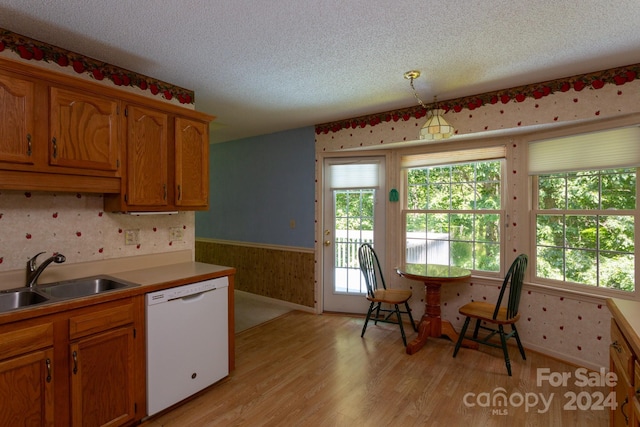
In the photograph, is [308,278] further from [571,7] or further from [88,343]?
[571,7]

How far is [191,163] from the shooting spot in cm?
256

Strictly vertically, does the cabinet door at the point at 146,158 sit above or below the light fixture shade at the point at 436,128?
below

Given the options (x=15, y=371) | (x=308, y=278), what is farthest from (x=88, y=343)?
(x=308, y=278)

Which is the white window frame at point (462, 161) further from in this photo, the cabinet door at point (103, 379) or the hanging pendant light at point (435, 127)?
the cabinet door at point (103, 379)

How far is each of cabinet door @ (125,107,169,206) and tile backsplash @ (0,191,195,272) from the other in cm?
32

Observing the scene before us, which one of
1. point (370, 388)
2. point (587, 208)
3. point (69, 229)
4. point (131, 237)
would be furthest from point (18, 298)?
point (587, 208)

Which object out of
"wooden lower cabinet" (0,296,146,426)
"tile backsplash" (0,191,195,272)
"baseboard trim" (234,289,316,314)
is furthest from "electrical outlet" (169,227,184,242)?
"baseboard trim" (234,289,316,314)

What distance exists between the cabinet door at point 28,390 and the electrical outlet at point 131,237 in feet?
3.25

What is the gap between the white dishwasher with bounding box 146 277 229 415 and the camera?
6.55ft

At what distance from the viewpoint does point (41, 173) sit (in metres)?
1.84

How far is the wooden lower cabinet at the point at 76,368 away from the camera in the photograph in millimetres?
1511

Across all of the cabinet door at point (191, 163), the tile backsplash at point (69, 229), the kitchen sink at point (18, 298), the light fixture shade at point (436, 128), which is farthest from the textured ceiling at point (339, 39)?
the kitchen sink at point (18, 298)

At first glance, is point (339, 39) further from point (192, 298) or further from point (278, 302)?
point (278, 302)

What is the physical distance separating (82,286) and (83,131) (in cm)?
99
